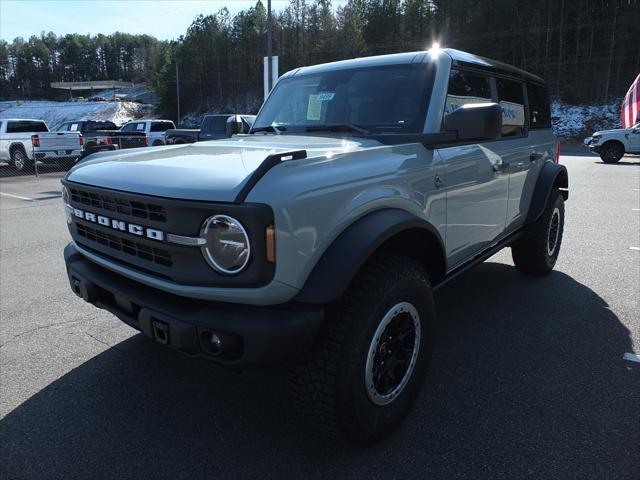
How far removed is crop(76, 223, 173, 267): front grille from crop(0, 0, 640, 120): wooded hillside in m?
50.3

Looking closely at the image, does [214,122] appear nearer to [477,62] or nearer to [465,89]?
[477,62]

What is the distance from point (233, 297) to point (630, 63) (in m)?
53.7

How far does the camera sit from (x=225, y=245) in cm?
195

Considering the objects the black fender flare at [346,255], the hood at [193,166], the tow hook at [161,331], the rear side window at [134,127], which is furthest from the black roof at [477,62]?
the rear side window at [134,127]

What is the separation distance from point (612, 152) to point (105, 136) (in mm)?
18816

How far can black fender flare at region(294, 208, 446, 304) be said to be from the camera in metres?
1.96

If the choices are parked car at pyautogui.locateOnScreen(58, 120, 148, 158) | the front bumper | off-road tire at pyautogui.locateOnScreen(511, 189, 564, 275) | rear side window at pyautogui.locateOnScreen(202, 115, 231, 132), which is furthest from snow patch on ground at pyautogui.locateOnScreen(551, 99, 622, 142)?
the front bumper

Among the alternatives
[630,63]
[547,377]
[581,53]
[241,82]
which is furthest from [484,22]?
[547,377]

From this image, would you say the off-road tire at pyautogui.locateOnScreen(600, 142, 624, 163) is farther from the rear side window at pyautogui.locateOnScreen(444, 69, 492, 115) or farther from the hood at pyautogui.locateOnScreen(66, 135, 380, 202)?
the hood at pyautogui.locateOnScreen(66, 135, 380, 202)

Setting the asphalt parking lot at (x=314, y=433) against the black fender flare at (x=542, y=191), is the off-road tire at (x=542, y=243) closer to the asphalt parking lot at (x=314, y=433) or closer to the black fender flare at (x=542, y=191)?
the black fender flare at (x=542, y=191)

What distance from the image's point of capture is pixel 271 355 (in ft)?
6.18

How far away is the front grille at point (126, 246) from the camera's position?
2.14 m

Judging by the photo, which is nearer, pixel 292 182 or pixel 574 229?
pixel 292 182

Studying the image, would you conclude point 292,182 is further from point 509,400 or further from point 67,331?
point 67,331
